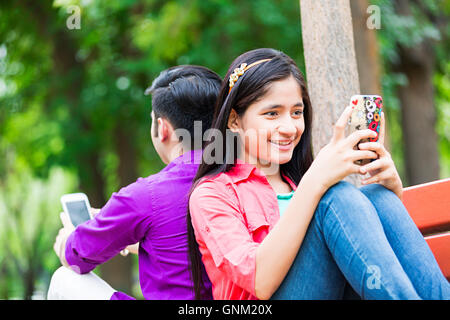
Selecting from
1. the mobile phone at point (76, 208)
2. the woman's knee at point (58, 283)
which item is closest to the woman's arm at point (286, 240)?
the woman's knee at point (58, 283)

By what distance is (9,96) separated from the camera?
340 inches

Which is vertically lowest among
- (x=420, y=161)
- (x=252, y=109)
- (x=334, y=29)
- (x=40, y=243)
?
(x=40, y=243)

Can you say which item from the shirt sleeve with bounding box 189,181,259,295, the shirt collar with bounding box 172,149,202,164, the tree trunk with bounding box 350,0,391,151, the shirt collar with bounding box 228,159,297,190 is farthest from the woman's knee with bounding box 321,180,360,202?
the tree trunk with bounding box 350,0,391,151

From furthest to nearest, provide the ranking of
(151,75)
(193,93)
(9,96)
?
(9,96)
(151,75)
(193,93)

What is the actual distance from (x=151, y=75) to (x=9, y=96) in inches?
117

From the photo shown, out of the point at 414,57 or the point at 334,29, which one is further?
the point at 414,57

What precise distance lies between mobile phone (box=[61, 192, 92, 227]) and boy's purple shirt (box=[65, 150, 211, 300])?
0.37m

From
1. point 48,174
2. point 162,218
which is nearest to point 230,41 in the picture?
point 48,174

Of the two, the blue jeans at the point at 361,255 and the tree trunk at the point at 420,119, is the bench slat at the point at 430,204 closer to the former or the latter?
the blue jeans at the point at 361,255

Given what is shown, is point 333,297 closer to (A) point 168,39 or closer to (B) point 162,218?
(B) point 162,218

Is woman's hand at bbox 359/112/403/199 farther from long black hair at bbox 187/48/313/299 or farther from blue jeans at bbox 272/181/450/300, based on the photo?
long black hair at bbox 187/48/313/299

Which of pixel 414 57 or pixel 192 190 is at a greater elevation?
pixel 414 57

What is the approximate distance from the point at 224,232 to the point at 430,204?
1.07m

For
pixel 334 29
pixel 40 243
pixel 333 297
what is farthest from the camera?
pixel 40 243
